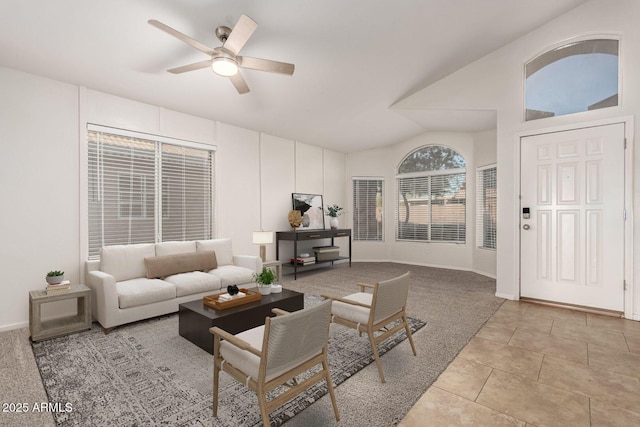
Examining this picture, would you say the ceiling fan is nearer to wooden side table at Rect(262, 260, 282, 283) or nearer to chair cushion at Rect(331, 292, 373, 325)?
chair cushion at Rect(331, 292, 373, 325)

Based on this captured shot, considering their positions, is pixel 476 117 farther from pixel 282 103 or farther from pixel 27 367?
pixel 27 367

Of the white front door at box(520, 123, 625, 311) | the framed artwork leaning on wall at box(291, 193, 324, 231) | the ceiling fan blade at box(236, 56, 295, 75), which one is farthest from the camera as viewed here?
the framed artwork leaning on wall at box(291, 193, 324, 231)

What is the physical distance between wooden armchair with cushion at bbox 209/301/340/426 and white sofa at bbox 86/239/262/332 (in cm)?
199

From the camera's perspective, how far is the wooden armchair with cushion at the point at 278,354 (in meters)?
1.61

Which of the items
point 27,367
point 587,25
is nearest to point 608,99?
point 587,25

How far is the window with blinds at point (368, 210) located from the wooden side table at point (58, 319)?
597 centimetres

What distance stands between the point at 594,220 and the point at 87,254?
647cm

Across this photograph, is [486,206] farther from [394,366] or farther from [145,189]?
[145,189]

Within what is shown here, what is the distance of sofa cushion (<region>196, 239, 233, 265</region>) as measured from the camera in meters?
4.68

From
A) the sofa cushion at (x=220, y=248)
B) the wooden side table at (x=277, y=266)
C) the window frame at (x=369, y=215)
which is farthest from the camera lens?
the window frame at (x=369, y=215)

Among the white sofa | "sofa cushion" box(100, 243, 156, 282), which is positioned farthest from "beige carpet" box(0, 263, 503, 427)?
"sofa cushion" box(100, 243, 156, 282)

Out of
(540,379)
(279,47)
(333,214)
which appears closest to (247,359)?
(540,379)

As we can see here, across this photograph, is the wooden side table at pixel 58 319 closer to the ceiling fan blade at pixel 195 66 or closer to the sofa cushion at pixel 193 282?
the sofa cushion at pixel 193 282

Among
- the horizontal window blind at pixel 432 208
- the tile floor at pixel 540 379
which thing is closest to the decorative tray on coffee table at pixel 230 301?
the tile floor at pixel 540 379
